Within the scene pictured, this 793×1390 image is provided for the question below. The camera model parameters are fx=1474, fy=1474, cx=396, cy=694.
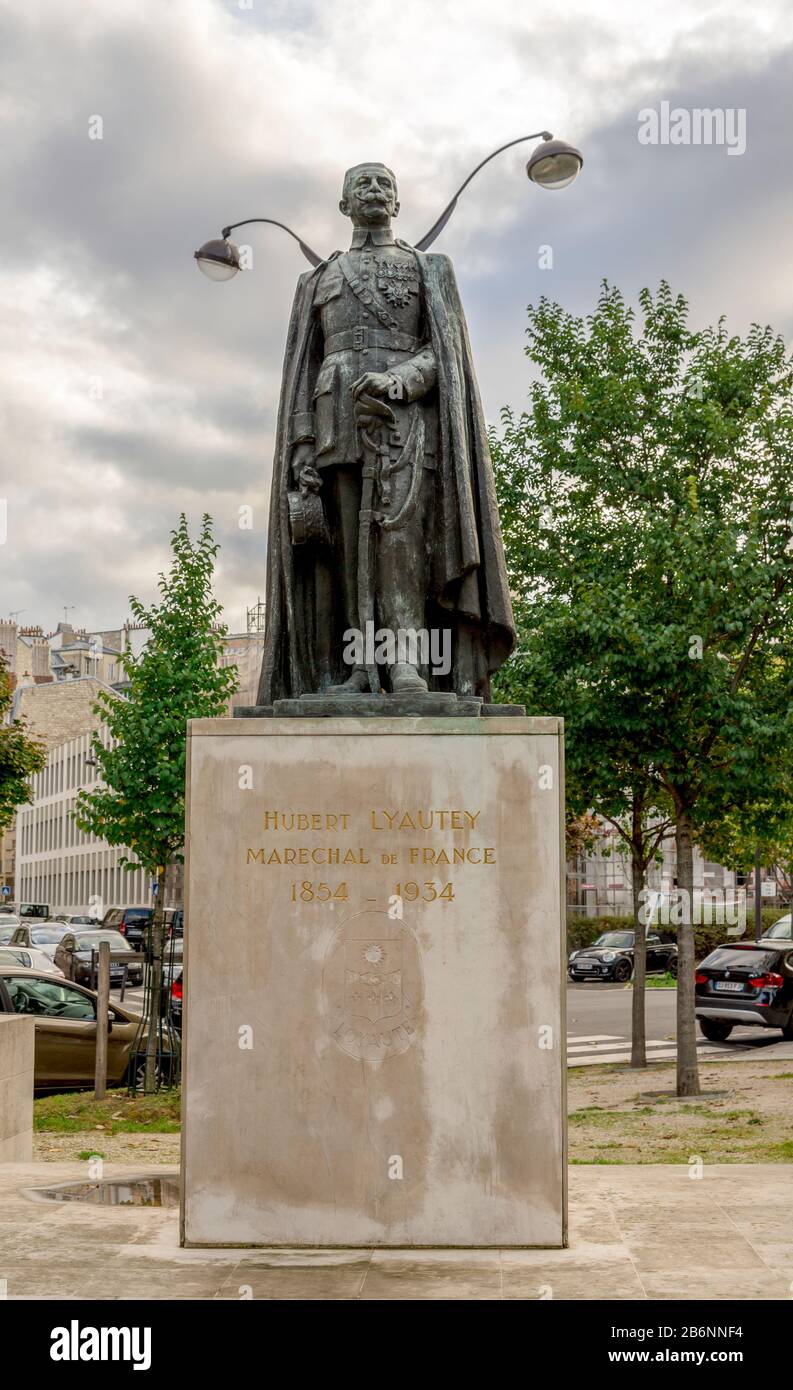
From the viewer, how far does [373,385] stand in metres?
6.78

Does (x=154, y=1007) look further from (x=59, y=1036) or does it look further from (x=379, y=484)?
(x=379, y=484)

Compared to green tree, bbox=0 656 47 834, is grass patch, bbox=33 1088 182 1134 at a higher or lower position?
lower

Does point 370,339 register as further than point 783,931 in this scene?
No

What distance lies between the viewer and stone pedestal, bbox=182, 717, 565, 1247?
607cm

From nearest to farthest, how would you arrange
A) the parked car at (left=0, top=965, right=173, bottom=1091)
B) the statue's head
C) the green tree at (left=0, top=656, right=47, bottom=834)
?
the statue's head, the parked car at (left=0, top=965, right=173, bottom=1091), the green tree at (left=0, top=656, right=47, bottom=834)

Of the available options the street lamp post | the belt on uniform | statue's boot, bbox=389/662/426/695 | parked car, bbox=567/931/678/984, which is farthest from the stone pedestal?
parked car, bbox=567/931/678/984

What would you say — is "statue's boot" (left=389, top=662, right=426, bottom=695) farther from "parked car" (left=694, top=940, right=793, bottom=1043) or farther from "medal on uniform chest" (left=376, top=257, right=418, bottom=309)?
"parked car" (left=694, top=940, right=793, bottom=1043)

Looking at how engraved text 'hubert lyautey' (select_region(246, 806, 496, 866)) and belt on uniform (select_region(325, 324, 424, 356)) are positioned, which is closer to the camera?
engraved text 'hubert lyautey' (select_region(246, 806, 496, 866))

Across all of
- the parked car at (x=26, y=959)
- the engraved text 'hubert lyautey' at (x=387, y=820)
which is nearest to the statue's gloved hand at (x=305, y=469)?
the engraved text 'hubert lyautey' at (x=387, y=820)

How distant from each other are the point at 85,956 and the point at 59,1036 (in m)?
15.1

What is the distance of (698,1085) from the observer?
1588cm

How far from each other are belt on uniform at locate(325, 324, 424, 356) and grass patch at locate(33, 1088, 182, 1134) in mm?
9144

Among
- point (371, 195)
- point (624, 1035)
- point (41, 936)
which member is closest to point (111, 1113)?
point (371, 195)

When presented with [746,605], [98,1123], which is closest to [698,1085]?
[746,605]
